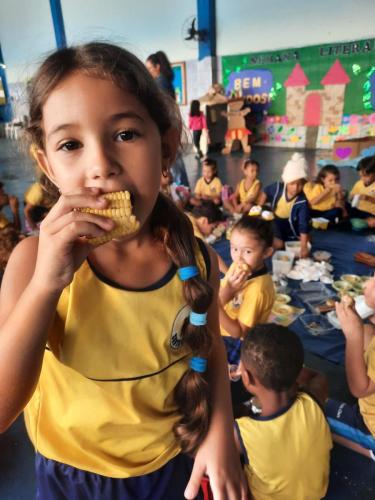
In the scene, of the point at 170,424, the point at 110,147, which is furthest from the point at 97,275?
the point at 170,424

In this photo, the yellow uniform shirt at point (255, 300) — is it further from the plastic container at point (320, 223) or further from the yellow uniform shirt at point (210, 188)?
the yellow uniform shirt at point (210, 188)

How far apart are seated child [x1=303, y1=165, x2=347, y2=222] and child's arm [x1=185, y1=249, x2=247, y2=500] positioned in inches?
179

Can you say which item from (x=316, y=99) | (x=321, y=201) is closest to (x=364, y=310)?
(x=321, y=201)

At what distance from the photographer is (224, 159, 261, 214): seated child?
553 centimetres

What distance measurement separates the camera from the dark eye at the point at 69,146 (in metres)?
0.85

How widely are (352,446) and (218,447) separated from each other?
4.93 ft

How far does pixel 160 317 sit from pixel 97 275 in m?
0.21

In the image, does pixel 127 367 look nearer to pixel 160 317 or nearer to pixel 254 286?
pixel 160 317

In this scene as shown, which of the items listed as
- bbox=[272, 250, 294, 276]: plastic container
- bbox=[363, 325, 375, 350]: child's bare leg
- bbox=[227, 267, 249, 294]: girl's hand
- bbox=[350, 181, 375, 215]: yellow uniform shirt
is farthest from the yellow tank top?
bbox=[350, 181, 375, 215]: yellow uniform shirt

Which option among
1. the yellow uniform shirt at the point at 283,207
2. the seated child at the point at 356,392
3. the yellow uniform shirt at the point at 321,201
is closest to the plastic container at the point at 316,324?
the seated child at the point at 356,392

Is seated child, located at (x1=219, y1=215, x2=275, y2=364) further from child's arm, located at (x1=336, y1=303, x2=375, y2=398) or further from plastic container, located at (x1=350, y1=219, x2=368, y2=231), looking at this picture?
plastic container, located at (x1=350, y1=219, x2=368, y2=231)

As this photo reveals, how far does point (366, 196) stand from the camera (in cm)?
515

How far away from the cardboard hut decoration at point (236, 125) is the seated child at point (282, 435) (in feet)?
34.3

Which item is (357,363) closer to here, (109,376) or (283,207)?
(109,376)
